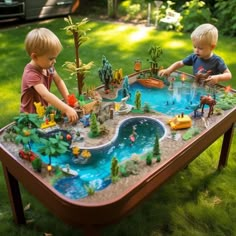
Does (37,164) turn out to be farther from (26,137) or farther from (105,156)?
(105,156)

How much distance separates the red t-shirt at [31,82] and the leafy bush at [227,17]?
10.8ft

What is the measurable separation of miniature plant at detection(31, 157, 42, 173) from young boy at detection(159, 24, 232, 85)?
1.07 meters

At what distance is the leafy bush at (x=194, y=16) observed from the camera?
15.0 feet

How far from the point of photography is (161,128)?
5.17 feet

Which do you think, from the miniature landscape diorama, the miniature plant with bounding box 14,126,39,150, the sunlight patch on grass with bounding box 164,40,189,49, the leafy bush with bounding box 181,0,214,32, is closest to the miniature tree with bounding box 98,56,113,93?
the miniature landscape diorama

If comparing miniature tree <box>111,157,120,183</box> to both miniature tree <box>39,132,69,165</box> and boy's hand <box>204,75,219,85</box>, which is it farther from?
boy's hand <box>204,75,219,85</box>

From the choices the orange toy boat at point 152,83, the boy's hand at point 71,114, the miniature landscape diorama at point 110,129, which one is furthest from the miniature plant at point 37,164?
the orange toy boat at point 152,83

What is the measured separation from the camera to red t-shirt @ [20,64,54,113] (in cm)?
170

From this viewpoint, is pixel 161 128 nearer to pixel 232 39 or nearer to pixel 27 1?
pixel 232 39

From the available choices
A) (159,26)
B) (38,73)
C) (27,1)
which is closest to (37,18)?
(27,1)

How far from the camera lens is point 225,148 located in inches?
79.5

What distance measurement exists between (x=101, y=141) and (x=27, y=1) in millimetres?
4076

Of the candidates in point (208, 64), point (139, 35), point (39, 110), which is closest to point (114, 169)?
point (39, 110)

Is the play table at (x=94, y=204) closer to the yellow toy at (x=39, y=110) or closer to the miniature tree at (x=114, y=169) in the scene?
the miniature tree at (x=114, y=169)
